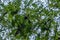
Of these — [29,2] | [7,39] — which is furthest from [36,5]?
[7,39]

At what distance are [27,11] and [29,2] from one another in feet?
0.30

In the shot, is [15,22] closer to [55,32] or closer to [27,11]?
[27,11]

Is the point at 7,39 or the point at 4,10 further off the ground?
the point at 4,10

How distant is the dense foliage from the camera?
5.77 feet

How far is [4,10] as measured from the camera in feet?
5.79

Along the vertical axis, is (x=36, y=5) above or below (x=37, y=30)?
above

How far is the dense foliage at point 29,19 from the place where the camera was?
176cm

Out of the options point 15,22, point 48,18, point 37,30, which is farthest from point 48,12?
point 15,22

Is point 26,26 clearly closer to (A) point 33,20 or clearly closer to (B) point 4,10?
(A) point 33,20

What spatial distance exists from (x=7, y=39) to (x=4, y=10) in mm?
249

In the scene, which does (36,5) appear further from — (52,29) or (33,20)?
(52,29)

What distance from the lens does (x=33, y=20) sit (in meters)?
1.78

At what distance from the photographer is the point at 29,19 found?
5.79 ft

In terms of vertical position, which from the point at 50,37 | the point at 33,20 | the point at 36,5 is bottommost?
the point at 50,37
